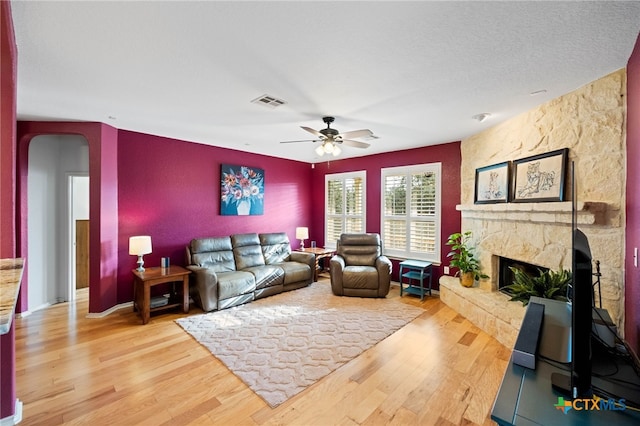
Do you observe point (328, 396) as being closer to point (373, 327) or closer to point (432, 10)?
point (373, 327)

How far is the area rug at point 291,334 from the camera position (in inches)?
95.7

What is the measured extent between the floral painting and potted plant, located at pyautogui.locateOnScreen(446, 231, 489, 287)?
3.60m

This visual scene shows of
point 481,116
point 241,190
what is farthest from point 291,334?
point 481,116

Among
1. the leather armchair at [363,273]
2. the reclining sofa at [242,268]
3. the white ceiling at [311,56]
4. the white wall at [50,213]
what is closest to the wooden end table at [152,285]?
the reclining sofa at [242,268]

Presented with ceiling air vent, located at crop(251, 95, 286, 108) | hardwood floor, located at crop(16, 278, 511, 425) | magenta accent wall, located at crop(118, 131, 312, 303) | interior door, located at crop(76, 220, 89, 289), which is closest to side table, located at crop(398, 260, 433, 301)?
hardwood floor, located at crop(16, 278, 511, 425)

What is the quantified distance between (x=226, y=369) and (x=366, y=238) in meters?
3.24

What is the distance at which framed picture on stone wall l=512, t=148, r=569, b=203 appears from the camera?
8.92ft

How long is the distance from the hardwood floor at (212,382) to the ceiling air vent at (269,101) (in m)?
2.56

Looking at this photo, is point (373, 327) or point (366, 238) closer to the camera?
point (373, 327)

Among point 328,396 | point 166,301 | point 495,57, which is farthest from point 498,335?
point 166,301

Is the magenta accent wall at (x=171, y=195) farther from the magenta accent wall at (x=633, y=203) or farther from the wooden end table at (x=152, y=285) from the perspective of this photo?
the magenta accent wall at (x=633, y=203)

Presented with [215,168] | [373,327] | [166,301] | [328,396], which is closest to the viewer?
[328,396]

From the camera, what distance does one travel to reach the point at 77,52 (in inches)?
77.0

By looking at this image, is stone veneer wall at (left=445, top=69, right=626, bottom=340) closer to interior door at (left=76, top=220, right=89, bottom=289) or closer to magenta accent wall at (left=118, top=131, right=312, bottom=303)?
magenta accent wall at (left=118, top=131, right=312, bottom=303)
